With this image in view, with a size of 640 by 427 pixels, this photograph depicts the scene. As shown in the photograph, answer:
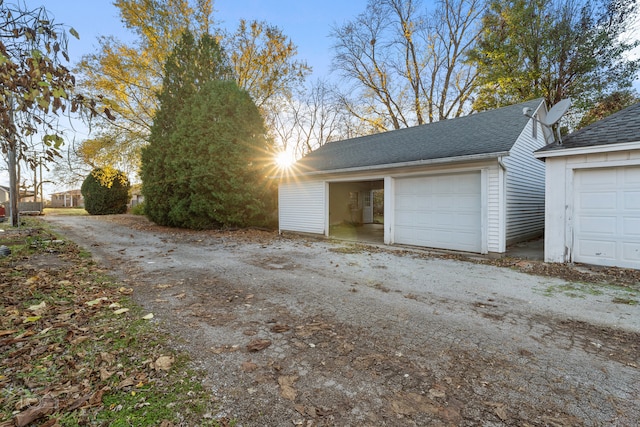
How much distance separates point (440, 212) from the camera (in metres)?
7.81

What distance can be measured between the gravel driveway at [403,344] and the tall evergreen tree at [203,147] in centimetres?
682

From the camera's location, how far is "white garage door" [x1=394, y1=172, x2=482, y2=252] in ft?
23.7

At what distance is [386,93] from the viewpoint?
67.0 ft

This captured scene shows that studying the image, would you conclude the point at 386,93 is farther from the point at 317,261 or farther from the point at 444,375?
the point at 444,375

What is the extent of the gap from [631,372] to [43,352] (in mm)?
4601

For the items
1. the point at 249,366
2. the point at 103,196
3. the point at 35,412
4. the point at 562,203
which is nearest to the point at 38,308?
the point at 35,412

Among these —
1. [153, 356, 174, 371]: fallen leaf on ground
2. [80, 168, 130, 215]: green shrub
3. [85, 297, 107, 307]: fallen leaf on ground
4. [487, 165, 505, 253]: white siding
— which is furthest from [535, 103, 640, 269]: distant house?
[80, 168, 130, 215]: green shrub

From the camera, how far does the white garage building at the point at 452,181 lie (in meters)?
6.84

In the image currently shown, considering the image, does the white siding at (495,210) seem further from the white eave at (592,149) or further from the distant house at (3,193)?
the distant house at (3,193)

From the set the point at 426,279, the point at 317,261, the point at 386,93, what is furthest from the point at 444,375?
the point at 386,93

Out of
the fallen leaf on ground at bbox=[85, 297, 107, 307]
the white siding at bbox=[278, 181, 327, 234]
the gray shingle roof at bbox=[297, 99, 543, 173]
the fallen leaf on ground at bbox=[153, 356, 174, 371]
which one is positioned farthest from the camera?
the white siding at bbox=[278, 181, 327, 234]

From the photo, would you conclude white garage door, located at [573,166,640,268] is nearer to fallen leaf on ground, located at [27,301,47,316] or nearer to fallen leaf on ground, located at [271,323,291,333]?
fallen leaf on ground, located at [271,323,291,333]

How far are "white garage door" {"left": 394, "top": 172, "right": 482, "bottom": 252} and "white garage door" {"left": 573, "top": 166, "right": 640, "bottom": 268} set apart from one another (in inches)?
71.5

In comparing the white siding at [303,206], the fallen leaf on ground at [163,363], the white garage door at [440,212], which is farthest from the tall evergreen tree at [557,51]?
the fallen leaf on ground at [163,363]
